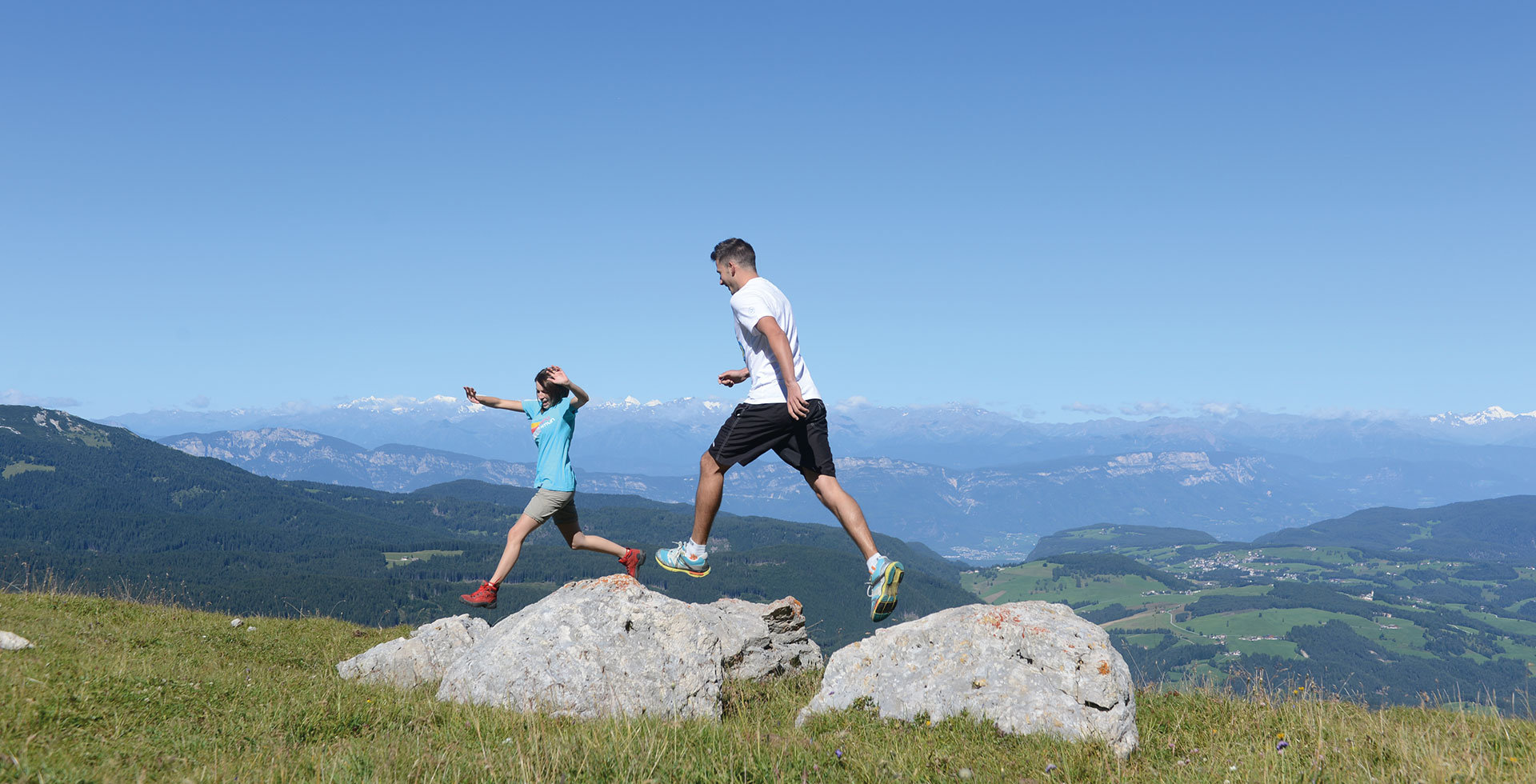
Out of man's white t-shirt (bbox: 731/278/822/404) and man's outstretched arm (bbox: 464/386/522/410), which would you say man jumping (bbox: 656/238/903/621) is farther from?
man's outstretched arm (bbox: 464/386/522/410)

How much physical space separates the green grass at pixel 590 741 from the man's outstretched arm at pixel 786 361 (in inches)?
106

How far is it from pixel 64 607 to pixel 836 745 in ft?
39.9

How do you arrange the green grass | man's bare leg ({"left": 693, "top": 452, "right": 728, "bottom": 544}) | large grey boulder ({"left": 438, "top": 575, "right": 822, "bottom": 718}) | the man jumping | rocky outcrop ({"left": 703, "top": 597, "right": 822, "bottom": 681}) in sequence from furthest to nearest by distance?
rocky outcrop ({"left": 703, "top": 597, "right": 822, "bottom": 681}) → man's bare leg ({"left": 693, "top": 452, "right": 728, "bottom": 544}) → the man jumping → large grey boulder ({"left": 438, "top": 575, "right": 822, "bottom": 718}) → the green grass

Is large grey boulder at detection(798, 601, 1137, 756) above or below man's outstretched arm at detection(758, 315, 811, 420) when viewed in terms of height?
below

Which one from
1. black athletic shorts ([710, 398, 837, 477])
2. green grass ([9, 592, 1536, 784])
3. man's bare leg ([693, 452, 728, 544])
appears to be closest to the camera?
green grass ([9, 592, 1536, 784])

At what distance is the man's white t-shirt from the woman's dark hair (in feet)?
11.5

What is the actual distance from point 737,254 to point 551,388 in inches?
145

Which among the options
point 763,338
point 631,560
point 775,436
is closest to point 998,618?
point 775,436

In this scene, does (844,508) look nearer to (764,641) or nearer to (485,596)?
(764,641)

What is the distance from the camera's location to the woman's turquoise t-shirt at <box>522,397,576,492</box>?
10602mm

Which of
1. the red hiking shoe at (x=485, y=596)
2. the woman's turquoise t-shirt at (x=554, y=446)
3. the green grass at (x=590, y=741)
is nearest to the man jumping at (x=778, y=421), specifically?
the green grass at (x=590, y=741)

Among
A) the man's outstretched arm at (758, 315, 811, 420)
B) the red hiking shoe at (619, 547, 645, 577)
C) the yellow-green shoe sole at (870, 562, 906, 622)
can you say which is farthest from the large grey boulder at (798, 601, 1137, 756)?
the red hiking shoe at (619, 547, 645, 577)

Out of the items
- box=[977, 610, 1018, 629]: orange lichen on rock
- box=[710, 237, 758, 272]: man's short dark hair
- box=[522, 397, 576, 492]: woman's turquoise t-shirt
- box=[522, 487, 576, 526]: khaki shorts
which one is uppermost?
box=[710, 237, 758, 272]: man's short dark hair

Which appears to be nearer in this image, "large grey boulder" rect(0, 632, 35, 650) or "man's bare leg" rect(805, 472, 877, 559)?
"large grey boulder" rect(0, 632, 35, 650)
